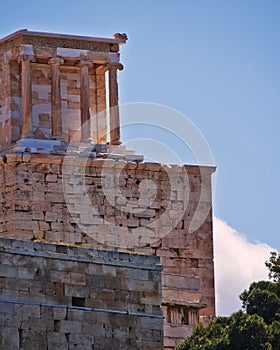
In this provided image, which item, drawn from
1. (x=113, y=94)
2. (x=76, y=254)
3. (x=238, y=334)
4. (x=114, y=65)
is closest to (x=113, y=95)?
(x=113, y=94)

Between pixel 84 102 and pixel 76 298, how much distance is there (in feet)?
59.5

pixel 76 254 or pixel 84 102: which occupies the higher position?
pixel 84 102

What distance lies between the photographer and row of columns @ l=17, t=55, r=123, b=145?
2279 inches

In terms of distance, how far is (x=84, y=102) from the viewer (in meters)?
58.5

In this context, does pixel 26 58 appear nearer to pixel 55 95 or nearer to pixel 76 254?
pixel 55 95

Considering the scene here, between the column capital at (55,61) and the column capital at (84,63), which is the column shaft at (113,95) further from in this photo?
the column capital at (55,61)

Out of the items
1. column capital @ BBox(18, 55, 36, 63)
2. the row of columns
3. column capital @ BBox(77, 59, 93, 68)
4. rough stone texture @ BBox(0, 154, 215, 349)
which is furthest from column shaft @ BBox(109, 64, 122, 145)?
column capital @ BBox(18, 55, 36, 63)

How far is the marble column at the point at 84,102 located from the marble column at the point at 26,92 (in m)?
1.46

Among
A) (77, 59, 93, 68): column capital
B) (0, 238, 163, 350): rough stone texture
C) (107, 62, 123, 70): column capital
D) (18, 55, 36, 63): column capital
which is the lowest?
(0, 238, 163, 350): rough stone texture

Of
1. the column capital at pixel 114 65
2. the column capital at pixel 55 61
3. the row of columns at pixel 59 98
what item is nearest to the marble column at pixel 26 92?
the row of columns at pixel 59 98

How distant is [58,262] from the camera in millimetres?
40812

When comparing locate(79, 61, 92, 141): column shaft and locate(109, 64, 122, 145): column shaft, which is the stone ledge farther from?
locate(109, 64, 122, 145): column shaft

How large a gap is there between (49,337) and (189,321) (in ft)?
41.0

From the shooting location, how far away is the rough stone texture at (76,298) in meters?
39.9
